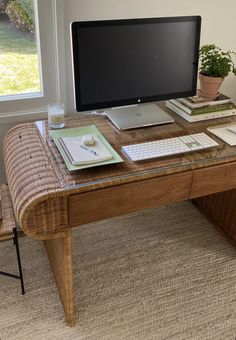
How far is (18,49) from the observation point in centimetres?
167

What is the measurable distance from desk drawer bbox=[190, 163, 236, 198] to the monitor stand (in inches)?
14.0

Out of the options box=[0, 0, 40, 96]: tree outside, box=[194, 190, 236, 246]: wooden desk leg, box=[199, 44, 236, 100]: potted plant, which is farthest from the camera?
box=[194, 190, 236, 246]: wooden desk leg

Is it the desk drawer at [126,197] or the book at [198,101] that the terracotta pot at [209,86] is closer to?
the book at [198,101]

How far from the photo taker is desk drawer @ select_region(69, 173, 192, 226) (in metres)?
1.22

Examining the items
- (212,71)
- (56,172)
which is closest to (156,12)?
(212,71)

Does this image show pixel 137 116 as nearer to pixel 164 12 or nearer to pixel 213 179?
pixel 213 179

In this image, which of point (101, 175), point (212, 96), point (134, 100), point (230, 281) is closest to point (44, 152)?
point (101, 175)

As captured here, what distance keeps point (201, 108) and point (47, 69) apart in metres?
0.77

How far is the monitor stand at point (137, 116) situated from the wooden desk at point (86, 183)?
30mm

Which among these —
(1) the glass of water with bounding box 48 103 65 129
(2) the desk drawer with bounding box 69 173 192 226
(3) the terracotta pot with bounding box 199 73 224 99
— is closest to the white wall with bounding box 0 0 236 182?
(1) the glass of water with bounding box 48 103 65 129

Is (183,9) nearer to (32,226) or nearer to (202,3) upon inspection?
(202,3)

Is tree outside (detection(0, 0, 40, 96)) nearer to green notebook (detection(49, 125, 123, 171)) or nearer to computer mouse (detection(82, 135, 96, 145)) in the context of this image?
green notebook (detection(49, 125, 123, 171))

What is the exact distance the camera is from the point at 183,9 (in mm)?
1841

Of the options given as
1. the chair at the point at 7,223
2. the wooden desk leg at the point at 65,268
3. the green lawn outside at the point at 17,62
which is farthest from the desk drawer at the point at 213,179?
the green lawn outside at the point at 17,62
